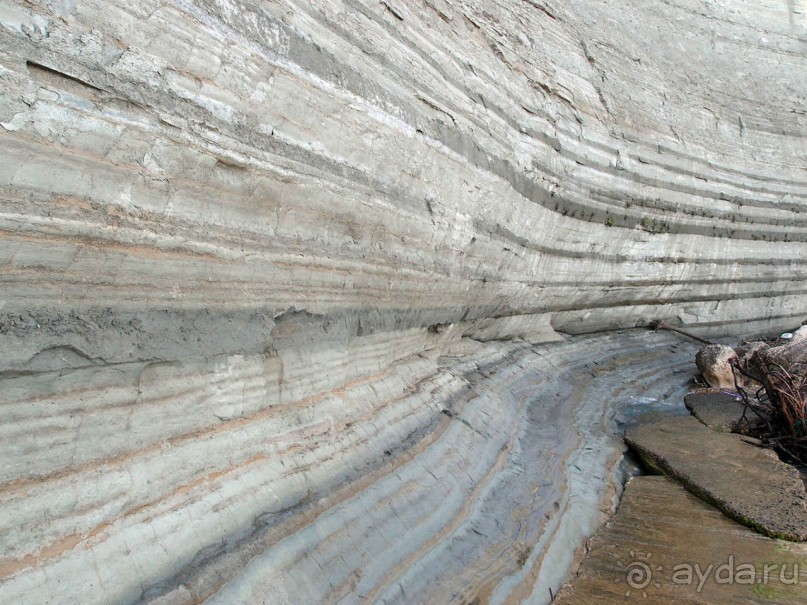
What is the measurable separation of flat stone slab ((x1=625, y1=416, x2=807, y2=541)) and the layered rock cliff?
11.2 inches

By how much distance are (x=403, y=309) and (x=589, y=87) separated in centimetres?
295

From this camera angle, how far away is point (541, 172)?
11.2 feet

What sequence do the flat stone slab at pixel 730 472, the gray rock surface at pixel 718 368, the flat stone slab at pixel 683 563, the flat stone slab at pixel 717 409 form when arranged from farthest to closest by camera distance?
the gray rock surface at pixel 718 368, the flat stone slab at pixel 717 409, the flat stone slab at pixel 730 472, the flat stone slab at pixel 683 563

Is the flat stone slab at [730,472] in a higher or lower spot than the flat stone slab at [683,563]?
higher

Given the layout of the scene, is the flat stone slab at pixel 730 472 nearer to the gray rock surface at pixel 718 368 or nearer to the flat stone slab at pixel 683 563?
the flat stone slab at pixel 683 563

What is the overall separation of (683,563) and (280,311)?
1541 millimetres

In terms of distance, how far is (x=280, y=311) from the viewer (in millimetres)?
1788

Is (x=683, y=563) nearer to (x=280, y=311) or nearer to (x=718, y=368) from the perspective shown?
(x=280, y=311)

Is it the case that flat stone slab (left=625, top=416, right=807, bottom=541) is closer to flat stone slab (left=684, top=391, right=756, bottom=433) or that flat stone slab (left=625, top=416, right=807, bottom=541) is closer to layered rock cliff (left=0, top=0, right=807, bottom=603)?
flat stone slab (left=684, top=391, right=756, bottom=433)

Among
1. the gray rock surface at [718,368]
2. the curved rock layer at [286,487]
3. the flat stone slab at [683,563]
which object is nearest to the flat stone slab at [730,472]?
the flat stone slab at [683,563]

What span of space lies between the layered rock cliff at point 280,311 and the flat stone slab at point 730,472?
28cm

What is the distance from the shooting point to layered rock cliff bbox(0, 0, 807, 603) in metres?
1.22

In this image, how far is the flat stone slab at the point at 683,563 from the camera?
1681mm

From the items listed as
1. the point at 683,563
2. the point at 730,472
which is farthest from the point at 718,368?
the point at 683,563
